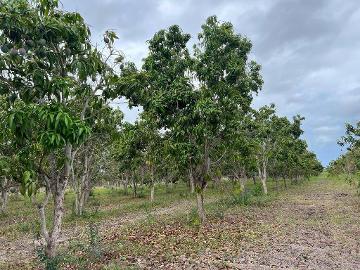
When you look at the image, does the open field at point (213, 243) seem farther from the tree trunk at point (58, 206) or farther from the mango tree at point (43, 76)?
the mango tree at point (43, 76)

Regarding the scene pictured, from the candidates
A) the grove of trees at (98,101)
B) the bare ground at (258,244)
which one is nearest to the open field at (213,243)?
the bare ground at (258,244)

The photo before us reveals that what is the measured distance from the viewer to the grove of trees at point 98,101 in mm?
8141

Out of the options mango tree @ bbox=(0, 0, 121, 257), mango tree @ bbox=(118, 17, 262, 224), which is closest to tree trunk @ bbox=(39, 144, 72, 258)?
mango tree @ bbox=(0, 0, 121, 257)

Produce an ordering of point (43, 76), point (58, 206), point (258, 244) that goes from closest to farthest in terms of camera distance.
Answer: point (43, 76)
point (58, 206)
point (258, 244)

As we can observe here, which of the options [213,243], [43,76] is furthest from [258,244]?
[43,76]

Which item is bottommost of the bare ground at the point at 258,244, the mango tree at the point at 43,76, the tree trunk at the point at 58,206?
the bare ground at the point at 258,244

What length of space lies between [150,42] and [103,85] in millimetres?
10351

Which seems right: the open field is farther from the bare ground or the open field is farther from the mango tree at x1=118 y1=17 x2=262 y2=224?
the mango tree at x1=118 y1=17 x2=262 y2=224

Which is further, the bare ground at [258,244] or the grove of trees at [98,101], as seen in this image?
the bare ground at [258,244]

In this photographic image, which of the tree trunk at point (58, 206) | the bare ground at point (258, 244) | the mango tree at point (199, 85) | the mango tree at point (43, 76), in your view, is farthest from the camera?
the mango tree at point (199, 85)

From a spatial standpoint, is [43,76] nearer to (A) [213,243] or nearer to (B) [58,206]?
(B) [58,206]

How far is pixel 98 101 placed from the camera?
36.2ft

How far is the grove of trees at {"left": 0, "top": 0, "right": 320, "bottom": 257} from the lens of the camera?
26.7 ft

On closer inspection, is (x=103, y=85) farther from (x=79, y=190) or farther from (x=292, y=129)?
(x=292, y=129)
